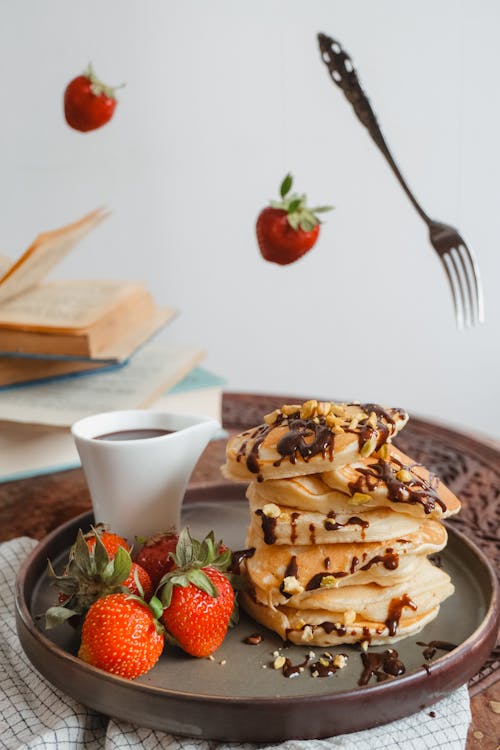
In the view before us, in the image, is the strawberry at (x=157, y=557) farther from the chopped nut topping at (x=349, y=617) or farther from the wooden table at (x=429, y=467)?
the wooden table at (x=429, y=467)

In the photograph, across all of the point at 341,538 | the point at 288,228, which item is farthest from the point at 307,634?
the point at 288,228

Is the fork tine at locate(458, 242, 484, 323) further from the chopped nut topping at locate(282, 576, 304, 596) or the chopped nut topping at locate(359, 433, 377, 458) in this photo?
the chopped nut topping at locate(282, 576, 304, 596)

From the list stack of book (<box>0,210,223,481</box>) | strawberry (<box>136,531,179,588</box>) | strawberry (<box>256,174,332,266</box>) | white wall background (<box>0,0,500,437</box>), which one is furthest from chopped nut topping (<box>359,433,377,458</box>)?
white wall background (<box>0,0,500,437</box>)

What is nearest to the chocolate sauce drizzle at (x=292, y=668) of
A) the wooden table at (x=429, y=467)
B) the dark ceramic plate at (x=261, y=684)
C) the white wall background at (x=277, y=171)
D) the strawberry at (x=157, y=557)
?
the dark ceramic plate at (x=261, y=684)

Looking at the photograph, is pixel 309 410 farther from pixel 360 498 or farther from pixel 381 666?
pixel 381 666

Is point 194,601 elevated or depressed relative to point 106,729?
elevated

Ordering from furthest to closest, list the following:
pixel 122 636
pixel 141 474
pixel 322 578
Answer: pixel 141 474
pixel 322 578
pixel 122 636
